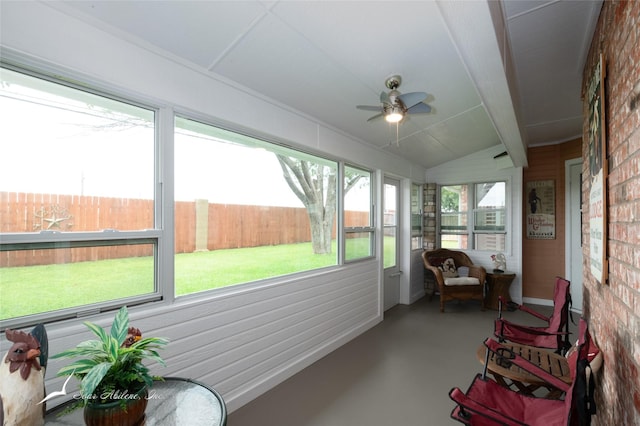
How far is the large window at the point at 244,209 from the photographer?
2250 millimetres

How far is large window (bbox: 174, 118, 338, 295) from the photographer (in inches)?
88.6

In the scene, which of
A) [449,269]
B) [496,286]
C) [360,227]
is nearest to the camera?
[360,227]

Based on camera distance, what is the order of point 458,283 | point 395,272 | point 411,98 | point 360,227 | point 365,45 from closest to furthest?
point 365,45 < point 411,98 < point 360,227 < point 458,283 < point 395,272

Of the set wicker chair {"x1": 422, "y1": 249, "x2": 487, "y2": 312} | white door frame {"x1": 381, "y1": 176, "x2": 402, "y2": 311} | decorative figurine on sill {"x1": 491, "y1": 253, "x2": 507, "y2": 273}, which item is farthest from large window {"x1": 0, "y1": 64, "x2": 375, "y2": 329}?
decorative figurine on sill {"x1": 491, "y1": 253, "x2": 507, "y2": 273}

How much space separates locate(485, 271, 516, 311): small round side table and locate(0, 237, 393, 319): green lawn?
402 cm

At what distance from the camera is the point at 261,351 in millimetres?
2602

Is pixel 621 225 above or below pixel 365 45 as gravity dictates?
below

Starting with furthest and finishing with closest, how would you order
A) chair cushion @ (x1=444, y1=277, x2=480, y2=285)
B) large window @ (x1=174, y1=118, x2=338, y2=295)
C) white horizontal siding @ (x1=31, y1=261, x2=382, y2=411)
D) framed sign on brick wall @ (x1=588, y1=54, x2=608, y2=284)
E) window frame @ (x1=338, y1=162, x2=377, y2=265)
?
chair cushion @ (x1=444, y1=277, x2=480, y2=285)
window frame @ (x1=338, y1=162, x2=377, y2=265)
large window @ (x1=174, y1=118, x2=338, y2=295)
white horizontal siding @ (x1=31, y1=261, x2=382, y2=411)
framed sign on brick wall @ (x1=588, y1=54, x2=608, y2=284)

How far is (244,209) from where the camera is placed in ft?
8.95

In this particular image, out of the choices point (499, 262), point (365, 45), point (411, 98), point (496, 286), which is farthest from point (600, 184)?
point (499, 262)

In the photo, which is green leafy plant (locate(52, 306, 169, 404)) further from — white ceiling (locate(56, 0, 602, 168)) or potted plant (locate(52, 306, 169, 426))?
white ceiling (locate(56, 0, 602, 168))

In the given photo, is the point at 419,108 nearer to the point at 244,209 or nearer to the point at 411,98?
the point at 411,98

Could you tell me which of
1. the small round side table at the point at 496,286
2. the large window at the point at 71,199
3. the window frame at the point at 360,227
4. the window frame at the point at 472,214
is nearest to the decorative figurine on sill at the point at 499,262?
the small round side table at the point at 496,286

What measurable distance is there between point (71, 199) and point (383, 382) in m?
2.80
